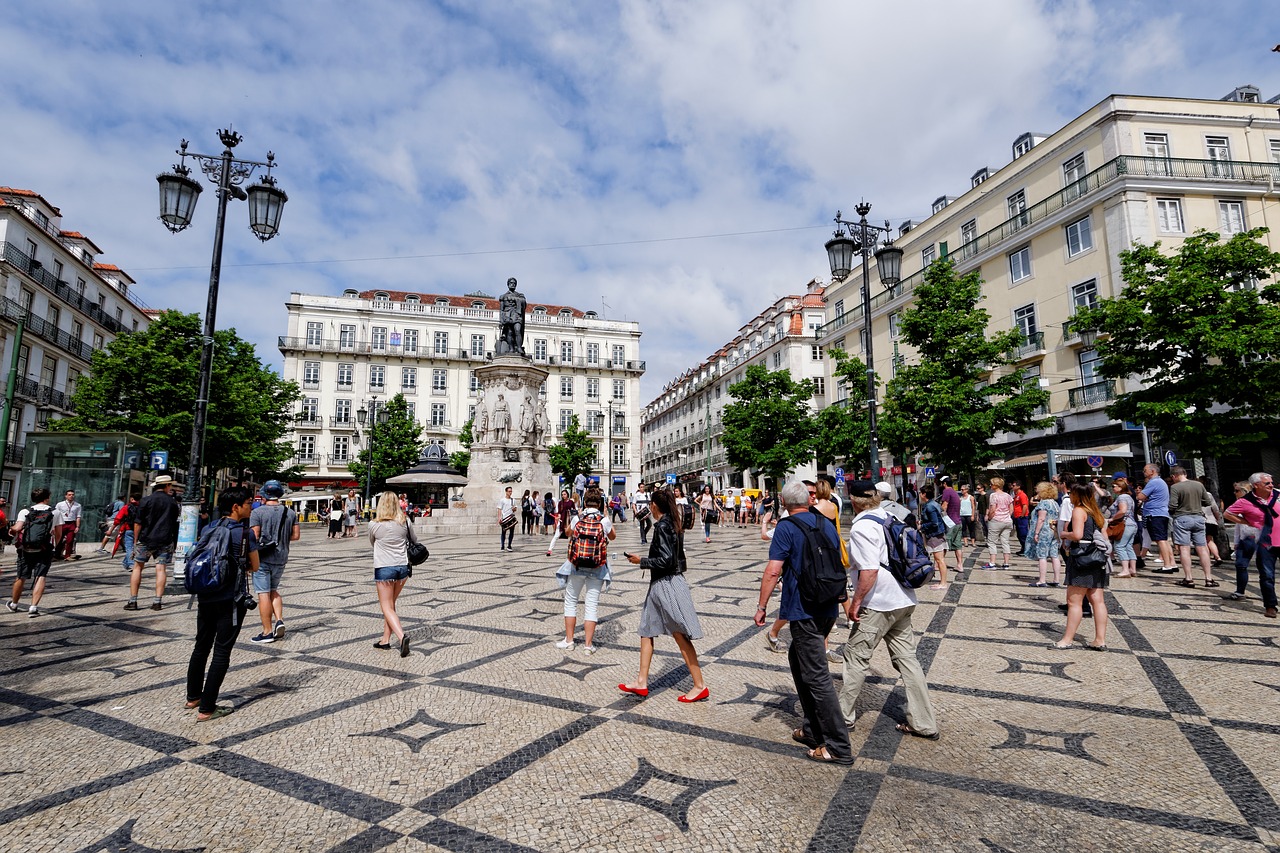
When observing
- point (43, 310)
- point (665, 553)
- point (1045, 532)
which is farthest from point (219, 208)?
point (43, 310)

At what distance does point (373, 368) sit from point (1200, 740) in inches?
2430

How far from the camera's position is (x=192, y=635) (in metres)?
7.09

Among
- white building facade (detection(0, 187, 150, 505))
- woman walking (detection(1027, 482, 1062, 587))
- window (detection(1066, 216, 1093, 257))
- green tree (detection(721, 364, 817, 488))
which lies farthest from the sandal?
white building facade (detection(0, 187, 150, 505))

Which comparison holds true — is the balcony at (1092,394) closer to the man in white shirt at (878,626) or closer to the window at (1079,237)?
the window at (1079,237)

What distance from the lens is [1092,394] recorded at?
25484mm

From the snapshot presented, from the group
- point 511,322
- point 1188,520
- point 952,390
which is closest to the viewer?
point 1188,520

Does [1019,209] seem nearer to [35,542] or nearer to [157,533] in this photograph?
[157,533]

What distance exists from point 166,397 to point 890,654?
115 ft

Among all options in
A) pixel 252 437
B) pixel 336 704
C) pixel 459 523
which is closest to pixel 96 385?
pixel 252 437

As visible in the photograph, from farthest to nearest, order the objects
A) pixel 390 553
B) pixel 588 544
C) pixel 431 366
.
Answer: pixel 431 366 → pixel 390 553 → pixel 588 544

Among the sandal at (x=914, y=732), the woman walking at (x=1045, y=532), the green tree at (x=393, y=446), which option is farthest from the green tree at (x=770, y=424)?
the sandal at (x=914, y=732)

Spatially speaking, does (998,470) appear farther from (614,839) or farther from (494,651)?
(614,839)

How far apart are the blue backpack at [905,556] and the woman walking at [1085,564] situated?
2.58 m

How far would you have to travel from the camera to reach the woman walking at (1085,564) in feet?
18.9
